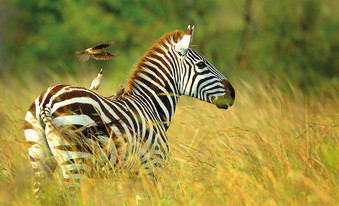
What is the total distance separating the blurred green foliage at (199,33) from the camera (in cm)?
1248

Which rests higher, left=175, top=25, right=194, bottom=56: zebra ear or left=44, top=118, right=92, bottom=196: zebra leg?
left=175, top=25, right=194, bottom=56: zebra ear

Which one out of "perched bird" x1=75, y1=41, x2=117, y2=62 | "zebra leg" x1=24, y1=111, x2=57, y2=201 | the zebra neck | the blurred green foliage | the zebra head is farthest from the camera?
the blurred green foliage

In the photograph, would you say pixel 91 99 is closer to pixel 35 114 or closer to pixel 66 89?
pixel 66 89

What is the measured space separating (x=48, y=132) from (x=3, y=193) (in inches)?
23.2

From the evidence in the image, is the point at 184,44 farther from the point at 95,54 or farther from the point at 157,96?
the point at 95,54

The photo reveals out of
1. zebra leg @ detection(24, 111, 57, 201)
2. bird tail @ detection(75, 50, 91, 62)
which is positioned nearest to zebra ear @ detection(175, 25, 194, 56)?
bird tail @ detection(75, 50, 91, 62)

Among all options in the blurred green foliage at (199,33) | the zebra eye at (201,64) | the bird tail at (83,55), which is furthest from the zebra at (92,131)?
the blurred green foliage at (199,33)

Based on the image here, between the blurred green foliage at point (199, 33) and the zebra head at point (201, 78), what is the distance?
430 cm

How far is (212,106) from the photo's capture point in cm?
648

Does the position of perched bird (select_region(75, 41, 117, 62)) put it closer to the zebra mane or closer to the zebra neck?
the zebra mane

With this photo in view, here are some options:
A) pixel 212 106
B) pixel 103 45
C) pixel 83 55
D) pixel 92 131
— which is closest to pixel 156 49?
pixel 103 45

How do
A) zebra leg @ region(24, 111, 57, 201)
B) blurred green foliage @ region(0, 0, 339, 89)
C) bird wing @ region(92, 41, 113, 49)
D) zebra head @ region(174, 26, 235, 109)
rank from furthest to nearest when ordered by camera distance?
blurred green foliage @ region(0, 0, 339, 89), bird wing @ region(92, 41, 113, 49), zebra head @ region(174, 26, 235, 109), zebra leg @ region(24, 111, 57, 201)

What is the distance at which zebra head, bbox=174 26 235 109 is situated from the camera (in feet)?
15.5

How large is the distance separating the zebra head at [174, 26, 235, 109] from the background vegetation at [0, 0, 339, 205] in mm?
244
